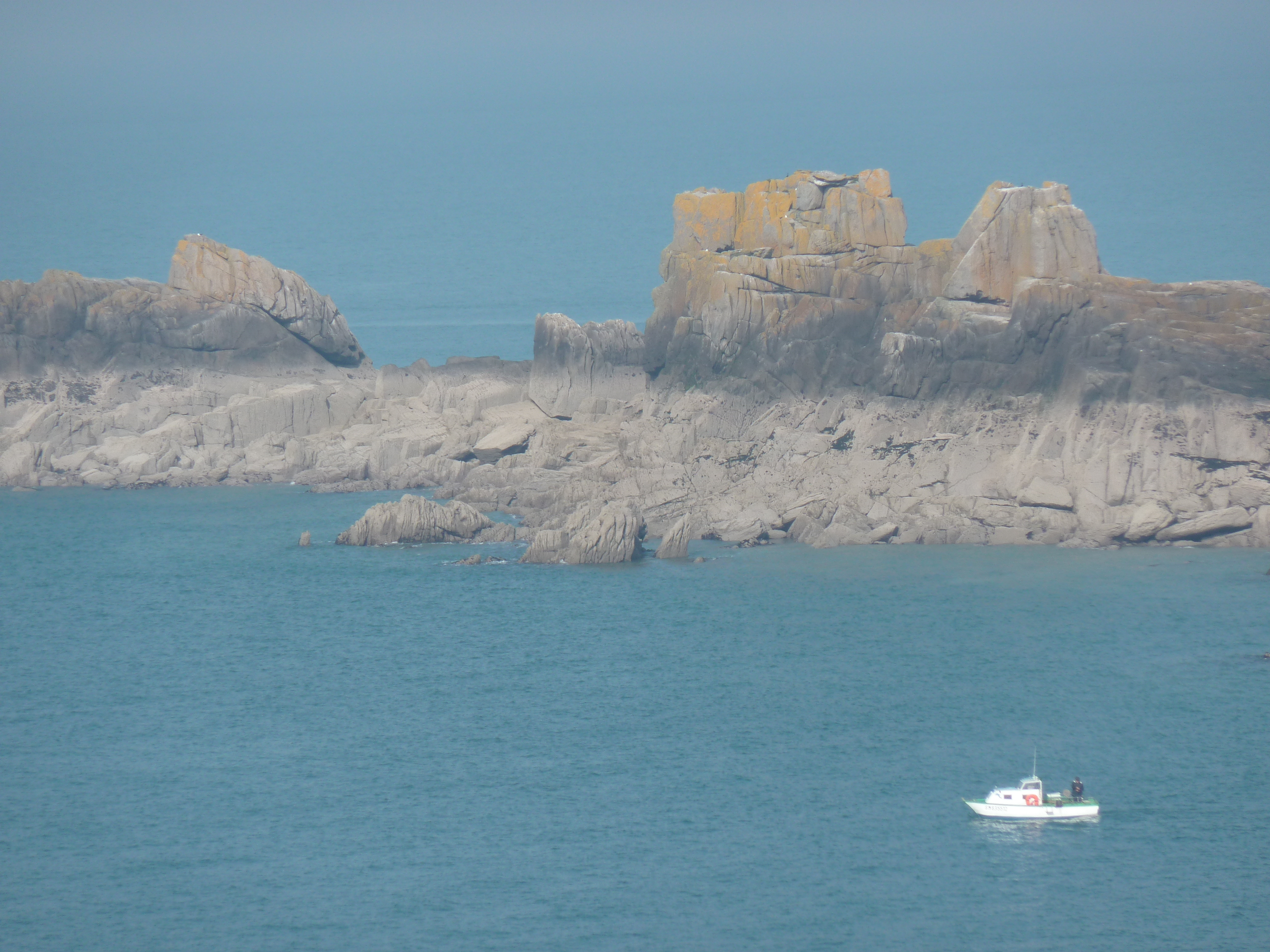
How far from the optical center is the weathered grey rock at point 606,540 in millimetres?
76812

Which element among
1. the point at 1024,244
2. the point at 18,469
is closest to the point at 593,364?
the point at 1024,244

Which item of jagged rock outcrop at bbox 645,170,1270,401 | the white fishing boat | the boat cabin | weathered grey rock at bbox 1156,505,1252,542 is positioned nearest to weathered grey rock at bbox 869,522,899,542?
jagged rock outcrop at bbox 645,170,1270,401

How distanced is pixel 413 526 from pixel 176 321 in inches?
969

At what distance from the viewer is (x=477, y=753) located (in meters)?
57.5

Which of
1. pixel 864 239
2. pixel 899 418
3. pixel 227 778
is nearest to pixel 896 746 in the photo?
pixel 227 778

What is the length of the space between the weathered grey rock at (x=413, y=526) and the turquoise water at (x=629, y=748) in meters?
0.80

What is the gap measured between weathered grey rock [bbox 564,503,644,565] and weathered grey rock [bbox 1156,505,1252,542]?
1930cm

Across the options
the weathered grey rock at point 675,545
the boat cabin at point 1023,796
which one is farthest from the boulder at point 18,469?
the boat cabin at point 1023,796

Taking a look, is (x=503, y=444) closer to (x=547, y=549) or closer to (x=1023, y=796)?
(x=547, y=549)

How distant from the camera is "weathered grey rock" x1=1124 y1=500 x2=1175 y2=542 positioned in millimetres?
76062

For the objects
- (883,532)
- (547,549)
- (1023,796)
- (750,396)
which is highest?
(750,396)

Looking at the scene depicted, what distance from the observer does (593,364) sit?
94062 mm

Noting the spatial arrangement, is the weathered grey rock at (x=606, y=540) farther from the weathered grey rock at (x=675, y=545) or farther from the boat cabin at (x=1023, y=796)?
the boat cabin at (x=1023, y=796)

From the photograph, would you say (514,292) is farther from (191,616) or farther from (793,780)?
(793,780)
